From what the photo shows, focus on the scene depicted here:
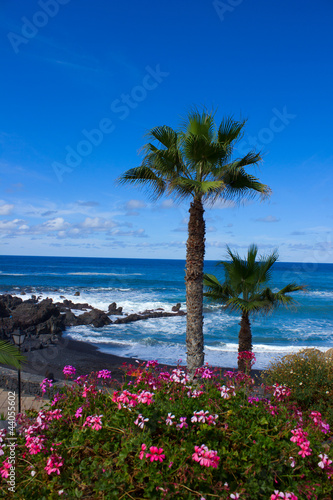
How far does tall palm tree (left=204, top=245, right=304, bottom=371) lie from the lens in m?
10.4

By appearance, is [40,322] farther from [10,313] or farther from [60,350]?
[60,350]

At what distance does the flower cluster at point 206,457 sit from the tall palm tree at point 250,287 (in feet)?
25.5

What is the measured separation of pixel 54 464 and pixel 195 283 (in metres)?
6.06

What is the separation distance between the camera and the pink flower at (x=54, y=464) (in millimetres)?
2838

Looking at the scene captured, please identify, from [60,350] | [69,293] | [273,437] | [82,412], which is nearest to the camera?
[273,437]

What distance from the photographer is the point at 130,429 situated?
308 cm

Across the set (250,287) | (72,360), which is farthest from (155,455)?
(72,360)

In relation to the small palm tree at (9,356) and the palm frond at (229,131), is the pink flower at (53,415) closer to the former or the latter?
the small palm tree at (9,356)

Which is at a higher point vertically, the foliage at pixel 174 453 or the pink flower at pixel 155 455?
the pink flower at pixel 155 455

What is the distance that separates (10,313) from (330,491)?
93.0ft

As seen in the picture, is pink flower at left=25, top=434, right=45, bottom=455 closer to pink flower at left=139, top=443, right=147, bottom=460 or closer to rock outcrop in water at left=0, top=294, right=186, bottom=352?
pink flower at left=139, top=443, right=147, bottom=460

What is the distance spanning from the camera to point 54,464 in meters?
2.90

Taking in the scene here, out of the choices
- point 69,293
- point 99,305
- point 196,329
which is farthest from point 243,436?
point 69,293

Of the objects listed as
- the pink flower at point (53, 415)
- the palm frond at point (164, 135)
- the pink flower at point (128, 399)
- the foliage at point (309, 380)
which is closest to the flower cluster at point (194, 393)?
the pink flower at point (128, 399)
